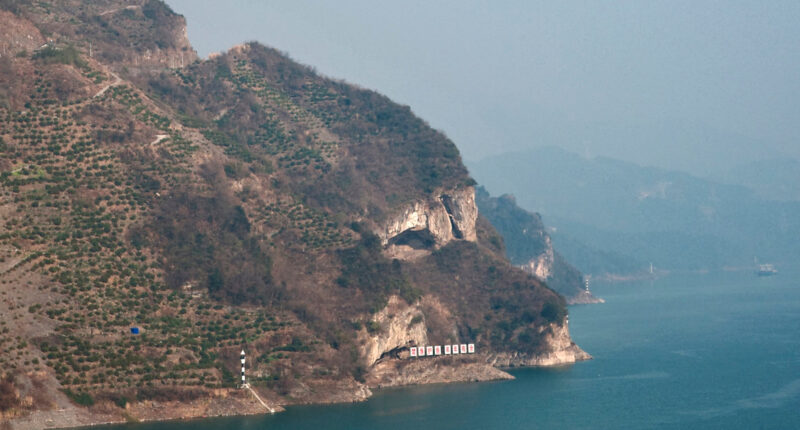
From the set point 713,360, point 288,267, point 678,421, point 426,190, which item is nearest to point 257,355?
point 288,267

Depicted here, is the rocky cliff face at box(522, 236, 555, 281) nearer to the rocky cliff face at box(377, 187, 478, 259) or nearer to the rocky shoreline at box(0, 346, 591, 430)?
the rocky cliff face at box(377, 187, 478, 259)

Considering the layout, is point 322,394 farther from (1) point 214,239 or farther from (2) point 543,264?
(2) point 543,264

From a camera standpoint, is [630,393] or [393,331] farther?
[393,331]

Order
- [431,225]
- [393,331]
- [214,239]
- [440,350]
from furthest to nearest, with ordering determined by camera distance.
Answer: [431,225] < [440,350] < [393,331] < [214,239]

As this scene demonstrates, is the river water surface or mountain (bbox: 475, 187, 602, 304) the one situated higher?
mountain (bbox: 475, 187, 602, 304)

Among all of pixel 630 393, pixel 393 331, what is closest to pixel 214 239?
pixel 393 331

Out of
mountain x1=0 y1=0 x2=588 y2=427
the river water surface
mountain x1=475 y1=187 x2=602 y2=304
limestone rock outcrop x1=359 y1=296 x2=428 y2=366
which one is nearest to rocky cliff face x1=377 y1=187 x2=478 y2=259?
mountain x1=0 y1=0 x2=588 y2=427
